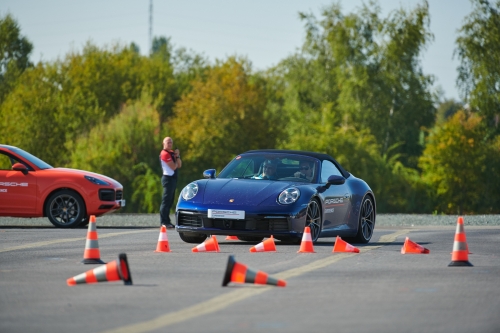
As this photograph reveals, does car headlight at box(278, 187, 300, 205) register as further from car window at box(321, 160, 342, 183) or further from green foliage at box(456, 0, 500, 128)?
green foliage at box(456, 0, 500, 128)

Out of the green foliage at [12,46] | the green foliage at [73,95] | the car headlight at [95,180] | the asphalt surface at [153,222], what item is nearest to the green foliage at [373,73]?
the green foliage at [73,95]

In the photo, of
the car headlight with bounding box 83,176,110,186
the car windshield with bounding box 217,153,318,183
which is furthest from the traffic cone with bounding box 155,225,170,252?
the car headlight with bounding box 83,176,110,186

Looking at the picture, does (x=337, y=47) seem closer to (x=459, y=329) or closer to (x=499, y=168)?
(x=499, y=168)

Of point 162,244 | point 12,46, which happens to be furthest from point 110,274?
point 12,46

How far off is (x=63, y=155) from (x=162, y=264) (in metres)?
53.4

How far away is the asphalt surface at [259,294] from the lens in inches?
291

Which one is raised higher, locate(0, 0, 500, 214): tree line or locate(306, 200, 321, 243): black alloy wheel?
locate(0, 0, 500, 214): tree line

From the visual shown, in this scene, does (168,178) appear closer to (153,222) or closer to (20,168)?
(20,168)

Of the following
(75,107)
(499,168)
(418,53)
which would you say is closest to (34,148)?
(75,107)

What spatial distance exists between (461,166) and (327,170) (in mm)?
56550

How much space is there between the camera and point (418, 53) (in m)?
70.2

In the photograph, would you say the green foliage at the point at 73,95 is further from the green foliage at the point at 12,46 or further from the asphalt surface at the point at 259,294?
the asphalt surface at the point at 259,294

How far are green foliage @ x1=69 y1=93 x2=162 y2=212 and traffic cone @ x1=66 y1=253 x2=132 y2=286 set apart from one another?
4593cm

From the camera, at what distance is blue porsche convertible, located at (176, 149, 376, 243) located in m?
14.5
